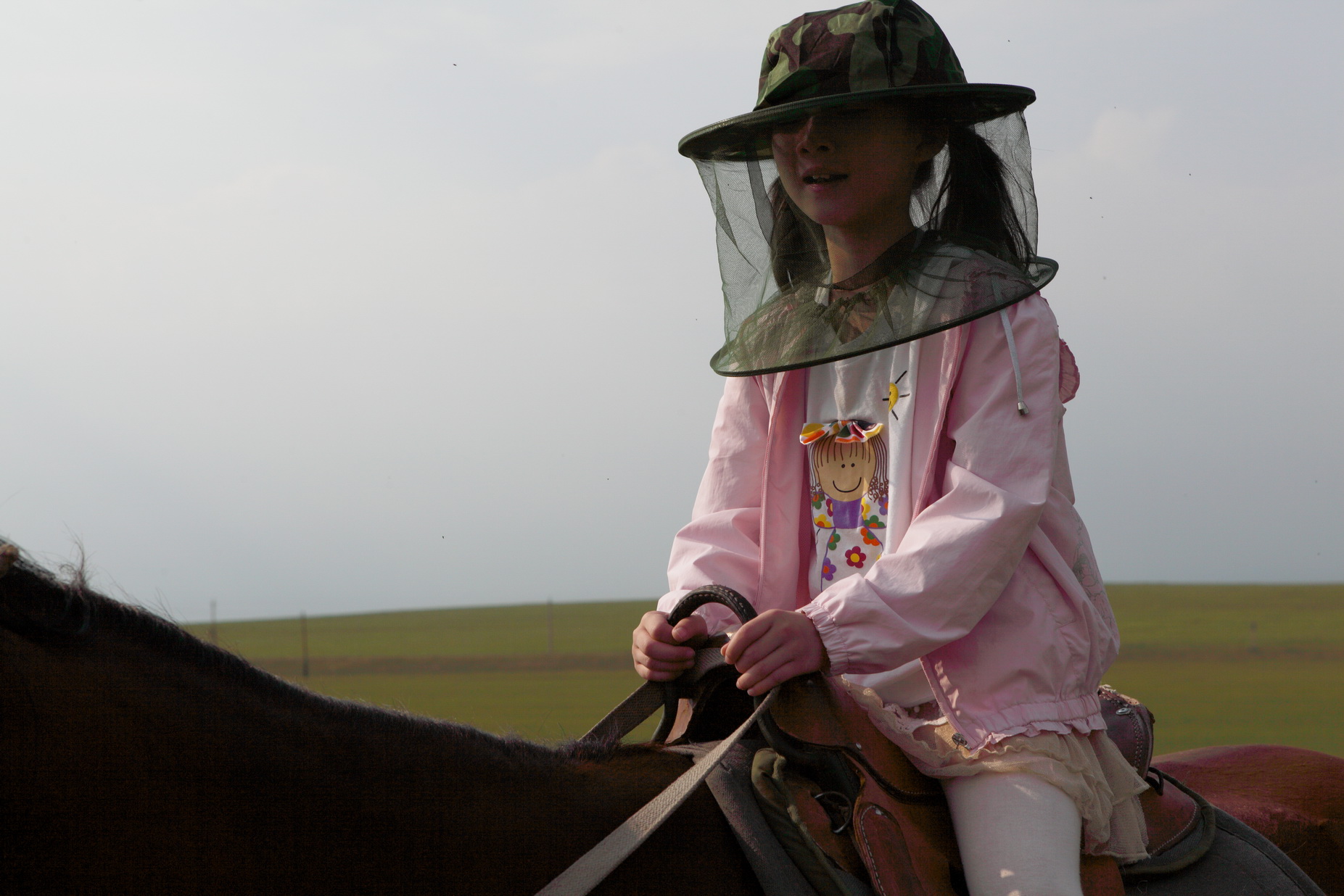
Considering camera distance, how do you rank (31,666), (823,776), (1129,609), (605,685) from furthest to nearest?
(1129,609) → (605,685) → (823,776) → (31,666)

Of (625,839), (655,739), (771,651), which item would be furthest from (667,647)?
(625,839)

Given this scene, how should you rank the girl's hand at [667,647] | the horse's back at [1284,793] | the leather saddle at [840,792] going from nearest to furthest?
the leather saddle at [840,792], the girl's hand at [667,647], the horse's back at [1284,793]

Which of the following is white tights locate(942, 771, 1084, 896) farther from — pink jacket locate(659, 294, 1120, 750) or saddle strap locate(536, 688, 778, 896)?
saddle strap locate(536, 688, 778, 896)

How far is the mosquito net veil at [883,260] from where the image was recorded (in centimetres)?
228

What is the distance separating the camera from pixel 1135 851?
7.26 feet

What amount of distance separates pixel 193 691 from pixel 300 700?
0.52 feet

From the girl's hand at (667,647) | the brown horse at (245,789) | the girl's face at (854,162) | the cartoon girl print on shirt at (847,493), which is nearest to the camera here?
the brown horse at (245,789)

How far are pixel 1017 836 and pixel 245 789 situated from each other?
4.47 feet

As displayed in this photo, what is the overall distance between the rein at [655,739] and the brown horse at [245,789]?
8 cm

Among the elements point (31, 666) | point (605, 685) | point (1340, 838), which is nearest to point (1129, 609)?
point (605, 685)

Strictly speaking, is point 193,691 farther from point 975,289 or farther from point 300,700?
point 975,289

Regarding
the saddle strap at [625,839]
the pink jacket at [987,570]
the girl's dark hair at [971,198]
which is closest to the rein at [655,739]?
the saddle strap at [625,839]

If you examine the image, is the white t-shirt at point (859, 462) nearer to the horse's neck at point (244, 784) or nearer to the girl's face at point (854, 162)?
the girl's face at point (854, 162)

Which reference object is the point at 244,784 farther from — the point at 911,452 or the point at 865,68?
the point at 865,68
